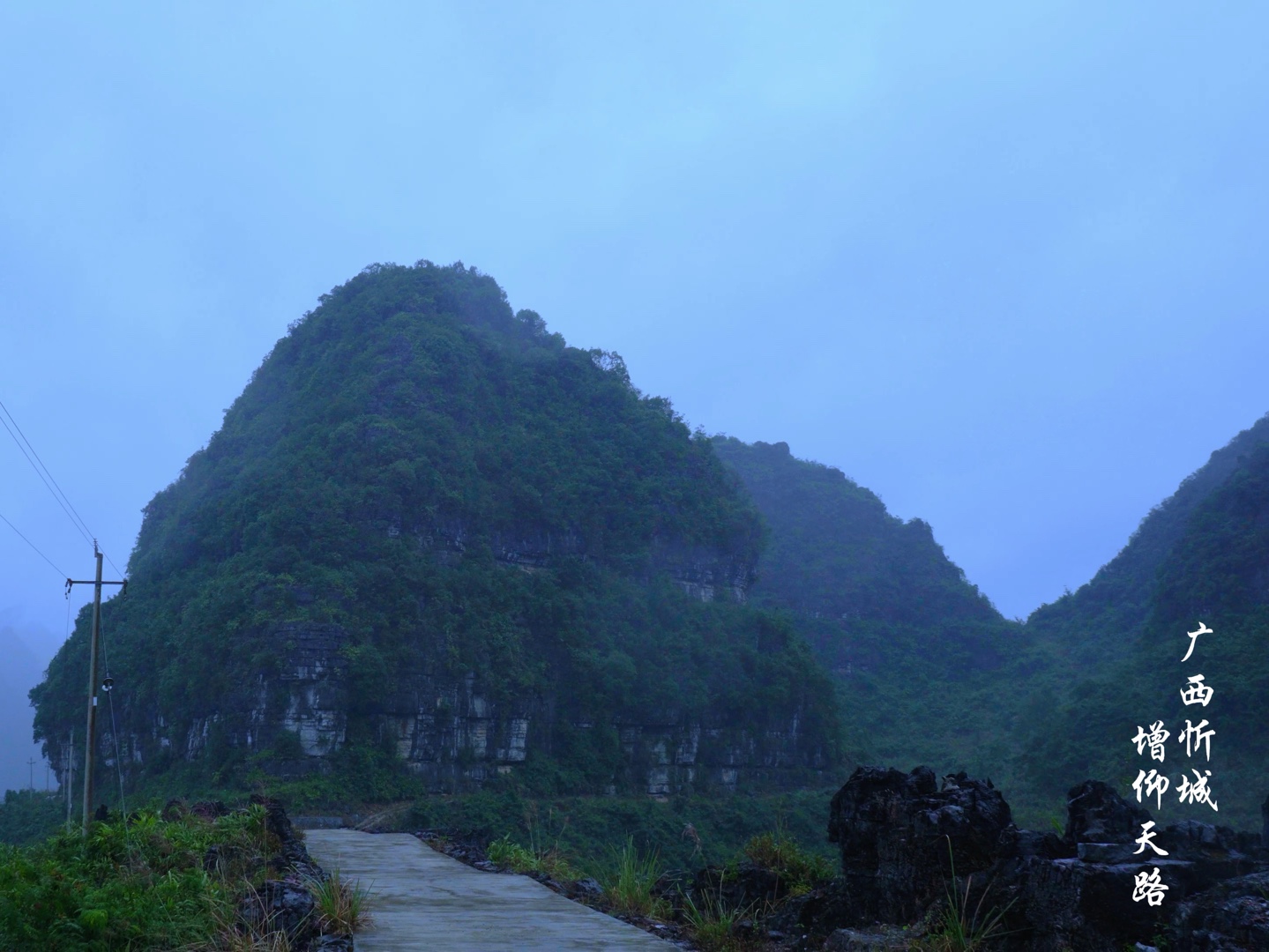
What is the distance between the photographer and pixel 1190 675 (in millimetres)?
43375

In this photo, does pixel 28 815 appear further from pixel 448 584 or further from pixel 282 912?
pixel 282 912

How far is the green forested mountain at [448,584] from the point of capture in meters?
40.9

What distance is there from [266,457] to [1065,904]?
53.1 m

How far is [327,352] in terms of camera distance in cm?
6128

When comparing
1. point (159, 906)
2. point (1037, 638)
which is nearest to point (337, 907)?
point (159, 906)

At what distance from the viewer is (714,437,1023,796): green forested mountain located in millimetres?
65875

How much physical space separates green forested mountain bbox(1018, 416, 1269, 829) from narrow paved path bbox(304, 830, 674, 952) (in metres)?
28.1

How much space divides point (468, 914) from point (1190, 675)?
43824mm

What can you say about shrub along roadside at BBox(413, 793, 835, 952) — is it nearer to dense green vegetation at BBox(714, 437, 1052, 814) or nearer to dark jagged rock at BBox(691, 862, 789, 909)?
dark jagged rock at BBox(691, 862, 789, 909)

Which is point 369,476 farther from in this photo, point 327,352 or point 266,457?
point 327,352

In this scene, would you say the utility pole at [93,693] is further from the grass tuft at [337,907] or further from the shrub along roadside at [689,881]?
the grass tuft at [337,907]

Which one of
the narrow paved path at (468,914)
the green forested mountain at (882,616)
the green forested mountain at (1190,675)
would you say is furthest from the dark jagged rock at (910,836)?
the green forested mountain at (882,616)

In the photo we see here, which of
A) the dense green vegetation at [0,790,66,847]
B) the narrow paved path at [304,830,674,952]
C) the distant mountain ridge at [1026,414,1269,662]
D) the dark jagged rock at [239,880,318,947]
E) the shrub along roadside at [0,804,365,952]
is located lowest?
the dense green vegetation at [0,790,66,847]

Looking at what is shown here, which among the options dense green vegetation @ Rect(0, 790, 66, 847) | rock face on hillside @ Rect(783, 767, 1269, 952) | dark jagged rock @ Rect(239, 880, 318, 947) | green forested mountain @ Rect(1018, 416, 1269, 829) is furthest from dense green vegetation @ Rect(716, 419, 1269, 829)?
dense green vegetation @ Rect(0, 790, 66, 847)
